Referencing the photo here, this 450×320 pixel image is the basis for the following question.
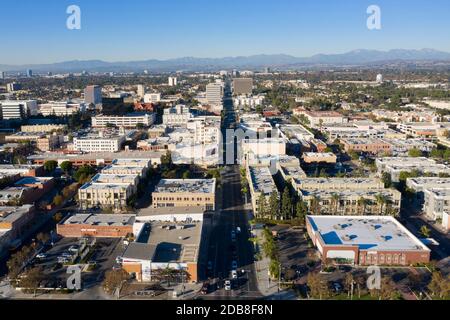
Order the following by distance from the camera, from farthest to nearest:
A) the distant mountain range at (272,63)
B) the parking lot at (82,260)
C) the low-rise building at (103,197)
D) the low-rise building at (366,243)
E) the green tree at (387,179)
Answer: the distant mountain range at (272,63) → the green tree at (387,179) → the low-rise building at (103,197) → the low-rise building at (366,243) → the parking lot at (82,260)

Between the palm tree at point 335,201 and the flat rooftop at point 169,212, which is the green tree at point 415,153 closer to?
the palm tree at point 335,201

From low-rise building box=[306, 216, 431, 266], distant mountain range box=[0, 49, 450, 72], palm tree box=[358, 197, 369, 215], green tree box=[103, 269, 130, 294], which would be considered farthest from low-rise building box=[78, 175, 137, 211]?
distant mountain range box=[0, 49, 450, 72]

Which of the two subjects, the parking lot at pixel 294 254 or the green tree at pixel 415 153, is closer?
the parking lot at pixel 294 254

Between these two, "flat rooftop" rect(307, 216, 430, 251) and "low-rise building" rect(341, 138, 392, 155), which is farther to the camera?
"low-rise building" rect(341, 138, 392, 155)

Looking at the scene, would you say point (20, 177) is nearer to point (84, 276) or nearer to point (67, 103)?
point (84, 276)

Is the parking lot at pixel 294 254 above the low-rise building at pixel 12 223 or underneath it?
underneath

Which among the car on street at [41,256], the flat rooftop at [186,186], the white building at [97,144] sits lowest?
the car on street at [41,256]

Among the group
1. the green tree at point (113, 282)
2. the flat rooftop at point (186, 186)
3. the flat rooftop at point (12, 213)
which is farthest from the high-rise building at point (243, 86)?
the green tree at point (113, 282)

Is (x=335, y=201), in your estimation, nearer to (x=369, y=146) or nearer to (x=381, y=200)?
(x=381, y=200)

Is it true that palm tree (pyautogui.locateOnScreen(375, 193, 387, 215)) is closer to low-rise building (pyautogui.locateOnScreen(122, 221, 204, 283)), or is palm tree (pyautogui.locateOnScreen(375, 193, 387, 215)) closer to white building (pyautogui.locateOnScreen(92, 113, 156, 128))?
low-rise building (pyautogui.locateOnScreen(122, 221, 204, 283))
